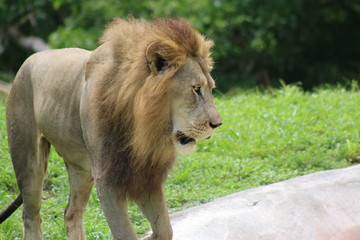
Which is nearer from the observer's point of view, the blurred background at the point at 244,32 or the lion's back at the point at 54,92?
the lion's back at the point at 54,92

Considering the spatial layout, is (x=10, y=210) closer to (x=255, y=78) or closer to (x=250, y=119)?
(x=250, y=119)

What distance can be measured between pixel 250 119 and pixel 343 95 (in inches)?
47.8

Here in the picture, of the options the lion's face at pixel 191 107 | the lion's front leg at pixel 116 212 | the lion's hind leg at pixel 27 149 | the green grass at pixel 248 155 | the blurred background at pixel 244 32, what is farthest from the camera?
the blurred background at pixel 244 32

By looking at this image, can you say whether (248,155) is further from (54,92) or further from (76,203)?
(54,92)

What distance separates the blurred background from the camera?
1033cm

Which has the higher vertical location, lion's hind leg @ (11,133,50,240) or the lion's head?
the lion's head

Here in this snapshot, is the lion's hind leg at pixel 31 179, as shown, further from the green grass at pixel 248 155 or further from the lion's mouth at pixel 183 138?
the lion's mouth at pixel 183 138

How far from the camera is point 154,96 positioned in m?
3.31

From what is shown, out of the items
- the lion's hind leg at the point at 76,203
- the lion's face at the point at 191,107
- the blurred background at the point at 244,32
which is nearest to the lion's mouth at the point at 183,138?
the lion's face at the point at 191,107

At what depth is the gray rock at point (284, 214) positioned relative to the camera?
12.9 feet

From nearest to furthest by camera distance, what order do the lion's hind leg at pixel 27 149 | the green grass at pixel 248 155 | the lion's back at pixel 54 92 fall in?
the lion's back at pixel 54 92 → the lion's hind leg at pixel 27 149 → the green grass at pixel 248 155

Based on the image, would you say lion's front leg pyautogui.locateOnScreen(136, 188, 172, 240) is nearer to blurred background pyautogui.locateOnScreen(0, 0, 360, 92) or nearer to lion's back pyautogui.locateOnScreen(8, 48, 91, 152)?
lion's back pyautogui.locateOnScreen(8, 48, 91, 152)

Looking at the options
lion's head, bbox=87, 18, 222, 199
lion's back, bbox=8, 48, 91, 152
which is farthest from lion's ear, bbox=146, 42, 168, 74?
lion's back, bbox=8, 48, 91, 152

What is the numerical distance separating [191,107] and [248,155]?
270 centimetres
